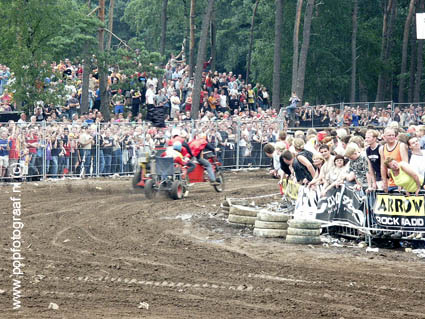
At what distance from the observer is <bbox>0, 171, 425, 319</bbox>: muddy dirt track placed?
31.9ft

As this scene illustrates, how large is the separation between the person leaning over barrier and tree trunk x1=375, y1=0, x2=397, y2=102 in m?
38.3

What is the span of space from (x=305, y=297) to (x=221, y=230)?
20.1 ft

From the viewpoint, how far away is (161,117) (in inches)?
1013

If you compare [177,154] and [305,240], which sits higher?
[177,154]

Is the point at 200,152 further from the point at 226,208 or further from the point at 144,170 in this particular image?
the point at 226,208

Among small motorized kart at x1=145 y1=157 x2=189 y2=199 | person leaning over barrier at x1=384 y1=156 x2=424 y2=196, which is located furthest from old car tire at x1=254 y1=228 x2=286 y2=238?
small motorized kart at x1=145 y1=157 x2=189 y2=199

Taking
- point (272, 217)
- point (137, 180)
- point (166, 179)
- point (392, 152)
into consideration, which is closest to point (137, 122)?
point (137, 180)

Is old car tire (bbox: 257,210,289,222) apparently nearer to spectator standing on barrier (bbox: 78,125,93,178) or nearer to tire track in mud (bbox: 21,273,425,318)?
tire track in mud (bbox: 21,273,425,318)

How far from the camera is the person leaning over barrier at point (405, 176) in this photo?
13820 millimetres

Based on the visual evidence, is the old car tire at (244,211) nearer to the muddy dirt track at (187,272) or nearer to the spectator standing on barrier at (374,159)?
the muddy dirt track at (187,272)

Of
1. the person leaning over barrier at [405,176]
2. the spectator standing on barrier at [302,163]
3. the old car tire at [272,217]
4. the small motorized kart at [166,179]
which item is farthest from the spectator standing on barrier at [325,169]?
the small motorized kart at [166,179]

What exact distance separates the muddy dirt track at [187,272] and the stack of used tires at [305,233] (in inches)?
10.7

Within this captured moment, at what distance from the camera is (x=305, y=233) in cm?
1466

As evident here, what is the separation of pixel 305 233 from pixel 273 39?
3854 centimetres
